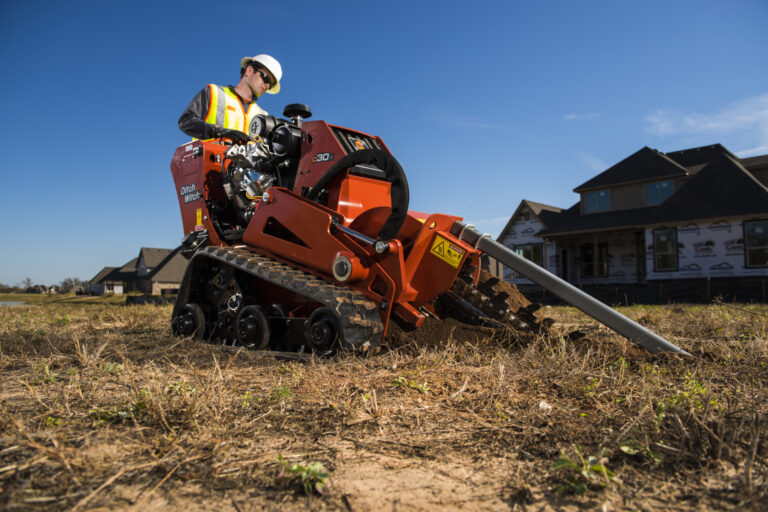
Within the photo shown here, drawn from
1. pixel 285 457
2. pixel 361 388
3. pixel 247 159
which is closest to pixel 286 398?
pixel 361 388

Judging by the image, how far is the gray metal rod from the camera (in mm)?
3918

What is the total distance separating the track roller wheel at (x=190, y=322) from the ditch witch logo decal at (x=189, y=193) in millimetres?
1472

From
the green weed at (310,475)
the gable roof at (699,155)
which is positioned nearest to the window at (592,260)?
the gable roof at (699,155)

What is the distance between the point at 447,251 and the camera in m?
4.43

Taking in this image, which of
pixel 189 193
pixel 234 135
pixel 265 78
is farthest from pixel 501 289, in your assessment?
pixel 265 78

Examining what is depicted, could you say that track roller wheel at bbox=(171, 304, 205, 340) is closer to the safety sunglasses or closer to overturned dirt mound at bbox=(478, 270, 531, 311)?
overturned dirt mound at bbox=(478, 270, 531, 311)

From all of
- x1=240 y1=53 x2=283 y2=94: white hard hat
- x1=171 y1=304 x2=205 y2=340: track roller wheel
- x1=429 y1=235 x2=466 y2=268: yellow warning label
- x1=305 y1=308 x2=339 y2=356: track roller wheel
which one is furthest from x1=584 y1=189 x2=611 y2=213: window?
x1=305 y1=308 x2=339 y2=356: track roller wheel

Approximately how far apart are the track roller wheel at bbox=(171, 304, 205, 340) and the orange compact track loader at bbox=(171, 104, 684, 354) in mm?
13

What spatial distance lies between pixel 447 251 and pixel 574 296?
1.12 metres

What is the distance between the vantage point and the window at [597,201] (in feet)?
79.6

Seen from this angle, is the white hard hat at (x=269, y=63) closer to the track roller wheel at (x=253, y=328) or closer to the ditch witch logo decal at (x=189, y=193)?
the ditch witch logo decal at (x=189, y=193)

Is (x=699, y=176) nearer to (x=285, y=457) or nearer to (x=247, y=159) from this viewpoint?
(x=247, y=159)

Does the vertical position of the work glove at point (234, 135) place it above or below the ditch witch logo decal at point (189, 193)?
above

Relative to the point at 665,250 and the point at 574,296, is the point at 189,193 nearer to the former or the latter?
the point at 574,296
